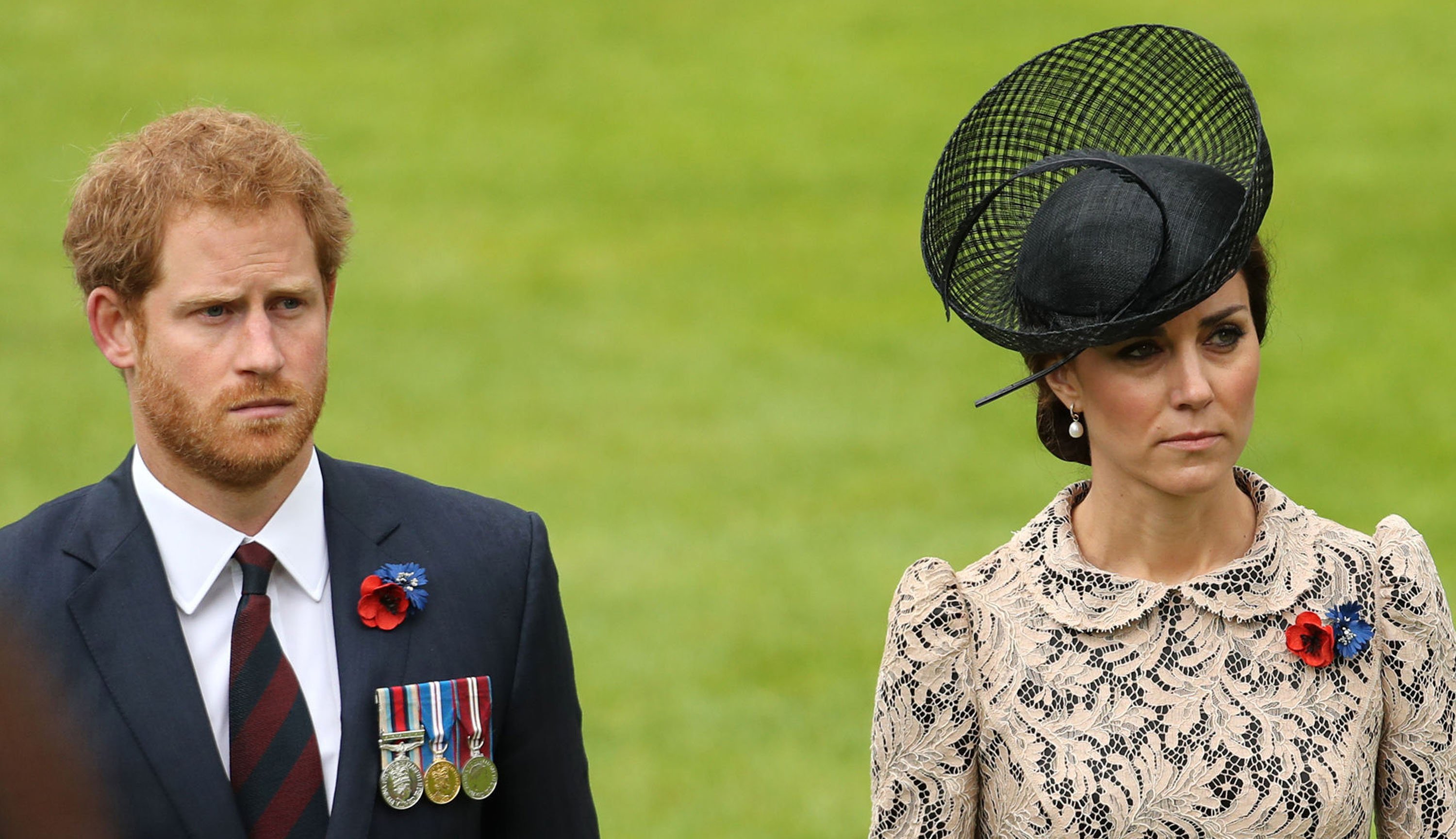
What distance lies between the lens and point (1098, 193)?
4.09 meters

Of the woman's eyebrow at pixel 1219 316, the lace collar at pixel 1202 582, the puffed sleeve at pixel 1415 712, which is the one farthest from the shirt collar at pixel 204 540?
the puffed sleeve at pixel 1415 712

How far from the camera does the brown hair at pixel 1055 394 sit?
13.5 ft

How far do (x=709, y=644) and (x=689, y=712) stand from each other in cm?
72

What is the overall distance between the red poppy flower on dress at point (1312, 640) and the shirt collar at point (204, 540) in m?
1.83

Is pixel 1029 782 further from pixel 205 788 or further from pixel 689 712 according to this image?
pixel 689 712

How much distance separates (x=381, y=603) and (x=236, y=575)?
274 mm

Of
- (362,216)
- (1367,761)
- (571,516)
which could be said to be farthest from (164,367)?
(362,216)

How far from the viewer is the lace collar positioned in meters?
4.14

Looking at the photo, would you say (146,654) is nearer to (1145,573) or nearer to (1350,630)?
(1145,573)

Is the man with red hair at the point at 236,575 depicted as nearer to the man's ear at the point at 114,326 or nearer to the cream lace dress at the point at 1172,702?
the man's ear at the point at 114,326

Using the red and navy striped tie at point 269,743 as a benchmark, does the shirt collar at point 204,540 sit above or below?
above

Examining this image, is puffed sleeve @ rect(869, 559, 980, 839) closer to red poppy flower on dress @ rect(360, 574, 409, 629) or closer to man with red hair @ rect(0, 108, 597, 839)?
man with red hair @ rect(0, 108, 597, 839)

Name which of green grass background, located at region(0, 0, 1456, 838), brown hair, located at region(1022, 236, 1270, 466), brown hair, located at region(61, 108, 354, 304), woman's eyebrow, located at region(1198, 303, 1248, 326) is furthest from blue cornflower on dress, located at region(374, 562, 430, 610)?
green grass background, located at region(0, 0, 1456, 838)

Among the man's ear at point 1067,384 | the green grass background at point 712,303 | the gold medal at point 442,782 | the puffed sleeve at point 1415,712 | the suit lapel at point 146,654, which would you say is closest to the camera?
the suit lapel at point 146,654
